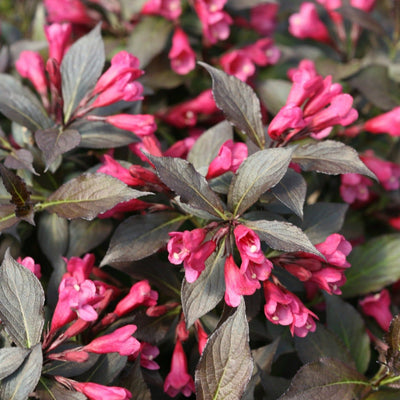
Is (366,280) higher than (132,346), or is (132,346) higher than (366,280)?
(132,346)

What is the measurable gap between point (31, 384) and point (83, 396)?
10 centimetres

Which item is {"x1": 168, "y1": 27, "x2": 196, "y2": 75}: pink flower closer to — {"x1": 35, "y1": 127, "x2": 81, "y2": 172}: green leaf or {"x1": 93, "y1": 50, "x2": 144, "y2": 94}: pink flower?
{"x1": 93, "y1": 50, "x2": 144, "y2": 94}: pink flower

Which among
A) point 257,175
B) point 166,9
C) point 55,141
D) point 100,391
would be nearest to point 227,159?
point 257,175

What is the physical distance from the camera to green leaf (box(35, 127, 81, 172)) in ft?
3.83

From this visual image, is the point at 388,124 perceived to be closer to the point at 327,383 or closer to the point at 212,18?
the point at 212,18

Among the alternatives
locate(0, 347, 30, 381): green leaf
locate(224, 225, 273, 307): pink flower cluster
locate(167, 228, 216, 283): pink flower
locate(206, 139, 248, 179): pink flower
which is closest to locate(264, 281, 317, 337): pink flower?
locate(224, 225, 273, 307): pink flower cluster

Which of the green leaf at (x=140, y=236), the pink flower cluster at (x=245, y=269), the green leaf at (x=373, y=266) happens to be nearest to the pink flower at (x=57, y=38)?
the green leaf at (x=140, y=236)

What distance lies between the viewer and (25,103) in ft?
4.44

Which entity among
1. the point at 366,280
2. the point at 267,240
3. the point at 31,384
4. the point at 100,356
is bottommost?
the point at 366,280

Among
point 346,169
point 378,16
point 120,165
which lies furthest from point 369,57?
point 120,165

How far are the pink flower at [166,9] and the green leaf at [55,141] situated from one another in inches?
25.7

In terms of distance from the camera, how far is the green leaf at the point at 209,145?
4.35ft

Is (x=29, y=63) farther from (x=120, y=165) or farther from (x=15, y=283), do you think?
(x=15, y=283)

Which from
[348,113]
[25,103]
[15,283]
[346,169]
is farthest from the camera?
[25,103]
